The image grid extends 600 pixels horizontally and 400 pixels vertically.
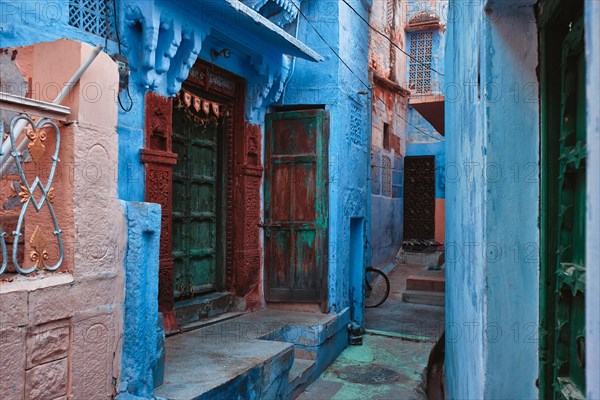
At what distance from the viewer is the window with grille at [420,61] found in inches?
643

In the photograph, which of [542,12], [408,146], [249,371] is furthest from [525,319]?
[408,146]

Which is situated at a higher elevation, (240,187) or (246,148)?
(246,148)

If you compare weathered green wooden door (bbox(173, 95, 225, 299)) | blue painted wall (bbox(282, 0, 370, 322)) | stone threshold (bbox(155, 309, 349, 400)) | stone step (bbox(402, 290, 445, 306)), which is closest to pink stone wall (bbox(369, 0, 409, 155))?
stone step (bbox(402, 290, 445, 306))

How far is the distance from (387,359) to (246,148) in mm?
3276

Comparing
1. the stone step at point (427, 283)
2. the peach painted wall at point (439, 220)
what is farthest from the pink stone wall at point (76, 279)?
the peach painted wall at point (439, 220)

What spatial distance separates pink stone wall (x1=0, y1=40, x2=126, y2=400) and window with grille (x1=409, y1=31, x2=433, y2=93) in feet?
48.4

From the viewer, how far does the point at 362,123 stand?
7980 millimetres

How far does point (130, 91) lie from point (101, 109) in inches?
71.0

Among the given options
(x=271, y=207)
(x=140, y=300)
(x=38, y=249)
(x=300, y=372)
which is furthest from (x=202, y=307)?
(x=38, y=249)

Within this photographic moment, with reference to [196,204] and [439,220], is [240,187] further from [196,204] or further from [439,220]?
[439,220]

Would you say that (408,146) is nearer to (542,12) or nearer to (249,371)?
(249,371)

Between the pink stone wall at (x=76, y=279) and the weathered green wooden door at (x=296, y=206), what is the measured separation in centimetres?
400

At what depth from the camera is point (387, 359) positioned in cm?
674

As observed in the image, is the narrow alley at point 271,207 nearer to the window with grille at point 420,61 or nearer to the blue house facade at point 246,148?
the blue house facade at point 246,148
